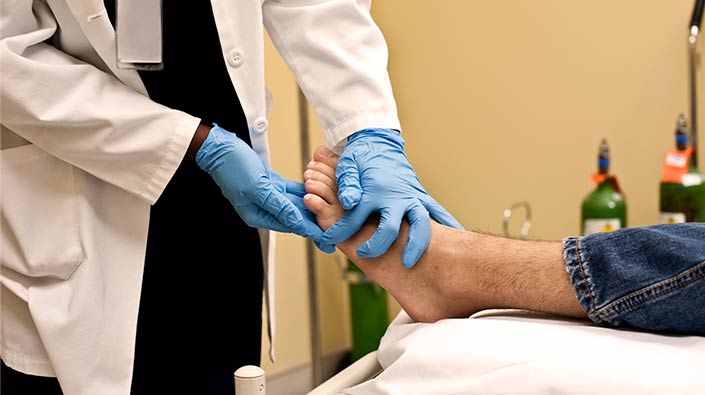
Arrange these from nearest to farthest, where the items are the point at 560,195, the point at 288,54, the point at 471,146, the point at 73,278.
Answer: the point at 73,278
the point at 288,54
the point at 560,195
the point at 471,146

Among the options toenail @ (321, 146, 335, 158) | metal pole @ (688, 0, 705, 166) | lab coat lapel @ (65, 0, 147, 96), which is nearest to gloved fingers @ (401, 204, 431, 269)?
toenail @ (321, 146, 335, 158)

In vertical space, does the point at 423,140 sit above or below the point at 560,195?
above

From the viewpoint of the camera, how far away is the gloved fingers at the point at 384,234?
1.24 metres

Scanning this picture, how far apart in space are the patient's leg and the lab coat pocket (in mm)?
392

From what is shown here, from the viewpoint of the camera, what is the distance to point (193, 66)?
4.34 ft

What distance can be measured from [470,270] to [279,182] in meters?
0.37

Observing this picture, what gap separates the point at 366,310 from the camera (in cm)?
313

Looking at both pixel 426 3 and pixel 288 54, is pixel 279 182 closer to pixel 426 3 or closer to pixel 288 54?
pixel 288 54

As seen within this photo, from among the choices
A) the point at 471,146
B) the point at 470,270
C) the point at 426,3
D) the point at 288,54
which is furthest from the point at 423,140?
the point at 470,270

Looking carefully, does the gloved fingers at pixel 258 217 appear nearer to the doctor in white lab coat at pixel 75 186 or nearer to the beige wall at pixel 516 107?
the doctor in white lab coat at pixel 75 186

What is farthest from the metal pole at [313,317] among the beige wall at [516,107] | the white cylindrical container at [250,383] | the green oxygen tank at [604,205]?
the white cylindrical container at [250,383]

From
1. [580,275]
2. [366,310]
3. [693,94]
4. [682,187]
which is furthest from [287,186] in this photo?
[366,310]

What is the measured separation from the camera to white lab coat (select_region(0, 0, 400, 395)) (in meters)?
1.16

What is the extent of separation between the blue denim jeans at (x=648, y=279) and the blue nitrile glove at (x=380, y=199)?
300 millimetres
